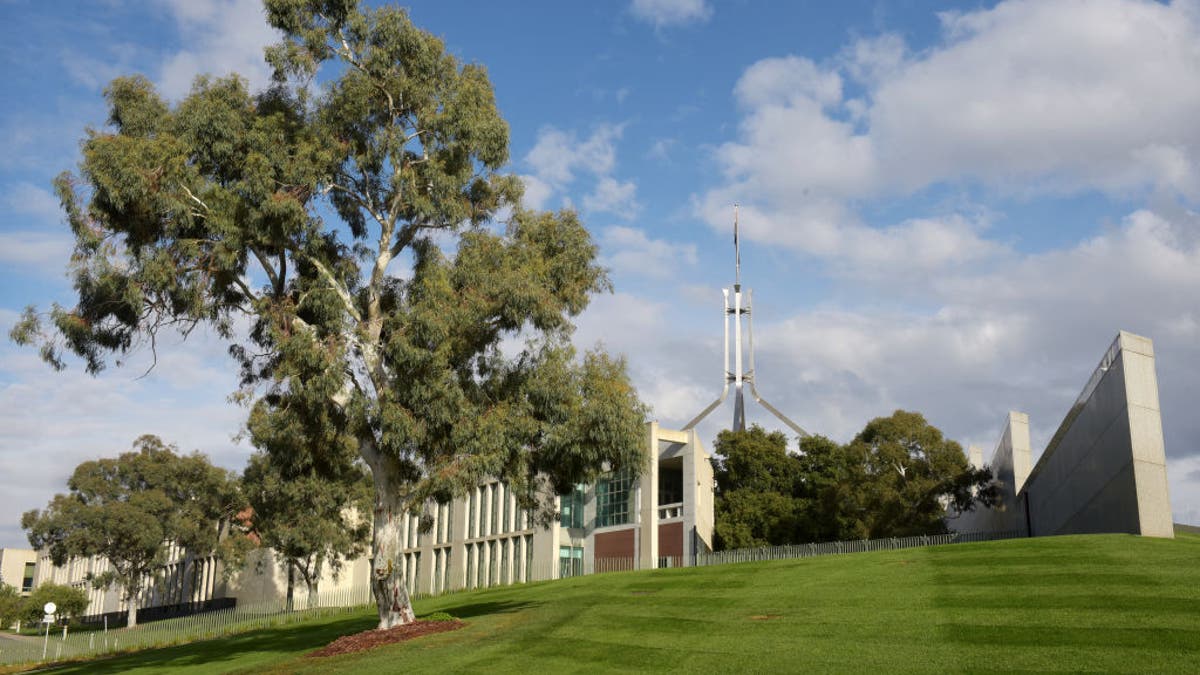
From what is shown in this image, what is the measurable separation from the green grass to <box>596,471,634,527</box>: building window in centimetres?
3198

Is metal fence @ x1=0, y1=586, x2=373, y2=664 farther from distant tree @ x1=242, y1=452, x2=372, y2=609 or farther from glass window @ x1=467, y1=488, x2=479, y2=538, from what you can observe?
glass window @ x1=467, y1=488, x2=479, y2=538

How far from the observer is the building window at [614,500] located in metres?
67.0

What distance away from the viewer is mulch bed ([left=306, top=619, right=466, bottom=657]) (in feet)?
88.2

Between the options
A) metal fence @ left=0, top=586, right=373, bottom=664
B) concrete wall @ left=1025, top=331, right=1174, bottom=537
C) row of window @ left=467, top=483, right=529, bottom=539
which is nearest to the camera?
concrete wall @ left=1025, top=331, right=1174, bottom=537

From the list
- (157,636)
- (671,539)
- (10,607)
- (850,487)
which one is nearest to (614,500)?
(671,539)

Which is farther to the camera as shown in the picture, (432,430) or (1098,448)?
(1098,448)

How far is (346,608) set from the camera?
52.3 meters

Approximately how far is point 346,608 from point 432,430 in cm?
2800

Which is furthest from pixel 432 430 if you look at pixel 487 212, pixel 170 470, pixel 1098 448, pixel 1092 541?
pixel 170 470

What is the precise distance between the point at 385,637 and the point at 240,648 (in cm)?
969

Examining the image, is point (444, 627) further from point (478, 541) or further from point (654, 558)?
point (478, 541)

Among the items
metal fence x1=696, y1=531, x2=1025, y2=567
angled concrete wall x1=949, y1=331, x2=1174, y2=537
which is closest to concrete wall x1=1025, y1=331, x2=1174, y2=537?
angled concrete wall x1=949, y1=331, x2=1174, y2=537

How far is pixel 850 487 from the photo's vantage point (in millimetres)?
61469

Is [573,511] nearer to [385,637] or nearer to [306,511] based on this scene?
[306,511]
